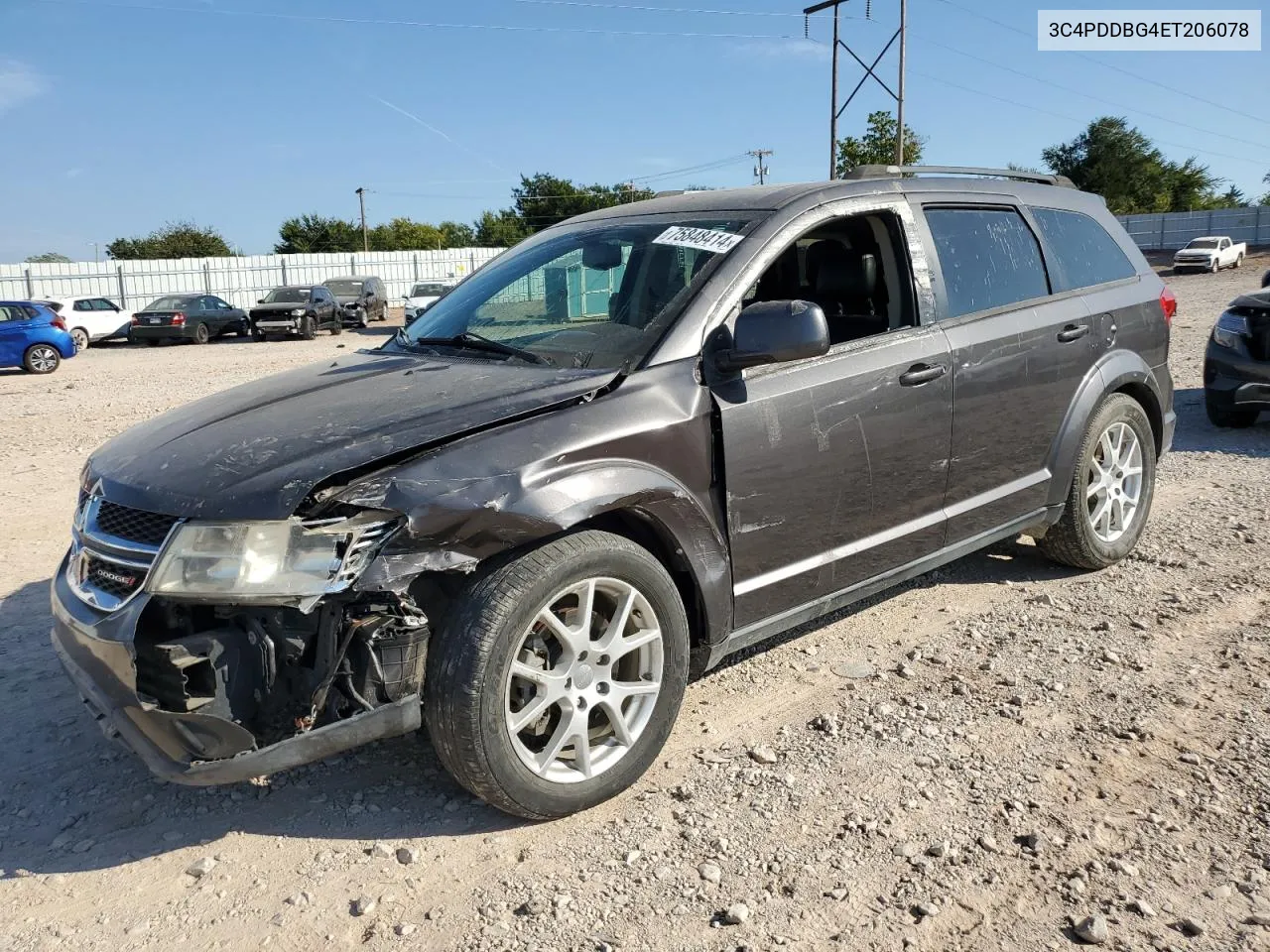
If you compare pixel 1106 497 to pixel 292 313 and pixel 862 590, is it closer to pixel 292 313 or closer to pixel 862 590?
pixel 862 590

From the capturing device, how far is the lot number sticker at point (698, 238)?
3.51 meters

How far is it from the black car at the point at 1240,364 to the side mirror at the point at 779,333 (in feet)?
21.7

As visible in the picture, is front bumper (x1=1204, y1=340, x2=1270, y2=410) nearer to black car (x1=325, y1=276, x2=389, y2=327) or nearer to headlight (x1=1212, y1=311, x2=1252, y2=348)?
headlight (x1=1212, y1=311, x2=1252, y2=348)

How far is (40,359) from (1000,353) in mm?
18895

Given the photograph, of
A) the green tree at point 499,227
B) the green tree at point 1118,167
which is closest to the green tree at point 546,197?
the green tree at point 499,227

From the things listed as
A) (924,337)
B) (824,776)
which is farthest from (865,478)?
(824,776)

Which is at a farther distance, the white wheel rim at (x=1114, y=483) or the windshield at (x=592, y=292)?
the white wheel rim at (x=1114, y=483)

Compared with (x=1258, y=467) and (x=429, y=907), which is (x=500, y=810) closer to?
(x=429, y=907)

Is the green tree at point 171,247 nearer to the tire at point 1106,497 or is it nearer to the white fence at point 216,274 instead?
the white fence at point 216,274

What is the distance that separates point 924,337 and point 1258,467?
4.69 meters

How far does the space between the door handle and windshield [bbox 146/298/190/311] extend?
26477 millimetres

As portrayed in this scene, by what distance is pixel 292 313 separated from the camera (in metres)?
26.8

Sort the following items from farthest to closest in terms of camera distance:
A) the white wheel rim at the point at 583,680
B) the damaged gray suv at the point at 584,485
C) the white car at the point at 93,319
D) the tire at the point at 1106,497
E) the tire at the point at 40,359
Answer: the white car at the point at 93,319, the tire at the point at 40,359, the tire at the point at 1106,497, the white wheel rim at the point at 583,680, the damaged gray suv at the point at 584,485

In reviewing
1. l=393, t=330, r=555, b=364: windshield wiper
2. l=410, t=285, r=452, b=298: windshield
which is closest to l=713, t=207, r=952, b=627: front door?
l=393, t=330, r=555, b=364: windshield wiper
